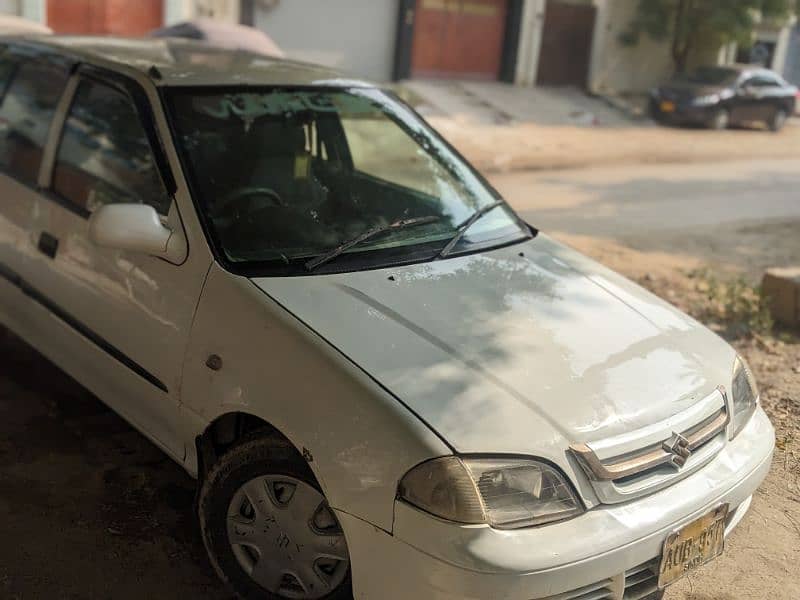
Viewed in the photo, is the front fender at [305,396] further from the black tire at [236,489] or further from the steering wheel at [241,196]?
the steering wheel at [241,196]

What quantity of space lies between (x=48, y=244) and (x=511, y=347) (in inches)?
82.5

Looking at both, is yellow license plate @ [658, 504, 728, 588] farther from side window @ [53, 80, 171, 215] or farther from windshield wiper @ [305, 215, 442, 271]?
side window @ [53, 80, 171, 215]

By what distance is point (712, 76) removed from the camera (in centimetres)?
2028

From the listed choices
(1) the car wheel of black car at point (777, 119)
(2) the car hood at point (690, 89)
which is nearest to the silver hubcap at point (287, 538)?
(2) the car hood at point (690, 89)

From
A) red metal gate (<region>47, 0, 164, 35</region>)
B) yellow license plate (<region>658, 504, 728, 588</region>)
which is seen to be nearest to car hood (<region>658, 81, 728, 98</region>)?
red metal gate (<region>47, 0, 164, 35</region>)

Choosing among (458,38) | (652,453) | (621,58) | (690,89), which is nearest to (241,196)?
(652,453)

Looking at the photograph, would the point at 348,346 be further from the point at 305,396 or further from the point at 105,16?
the point at 105,16

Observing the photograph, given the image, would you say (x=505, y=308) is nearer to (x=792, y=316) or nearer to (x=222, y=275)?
(x=222, y=275)

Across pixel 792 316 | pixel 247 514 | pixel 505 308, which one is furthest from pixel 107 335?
pixel 792 316

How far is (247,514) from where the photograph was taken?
291 cm

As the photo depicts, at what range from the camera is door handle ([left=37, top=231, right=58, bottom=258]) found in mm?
3814

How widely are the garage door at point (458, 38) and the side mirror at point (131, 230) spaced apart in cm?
1660

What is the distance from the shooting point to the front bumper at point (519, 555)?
7.77 ft

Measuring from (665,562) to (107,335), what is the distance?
2183 millimetres
